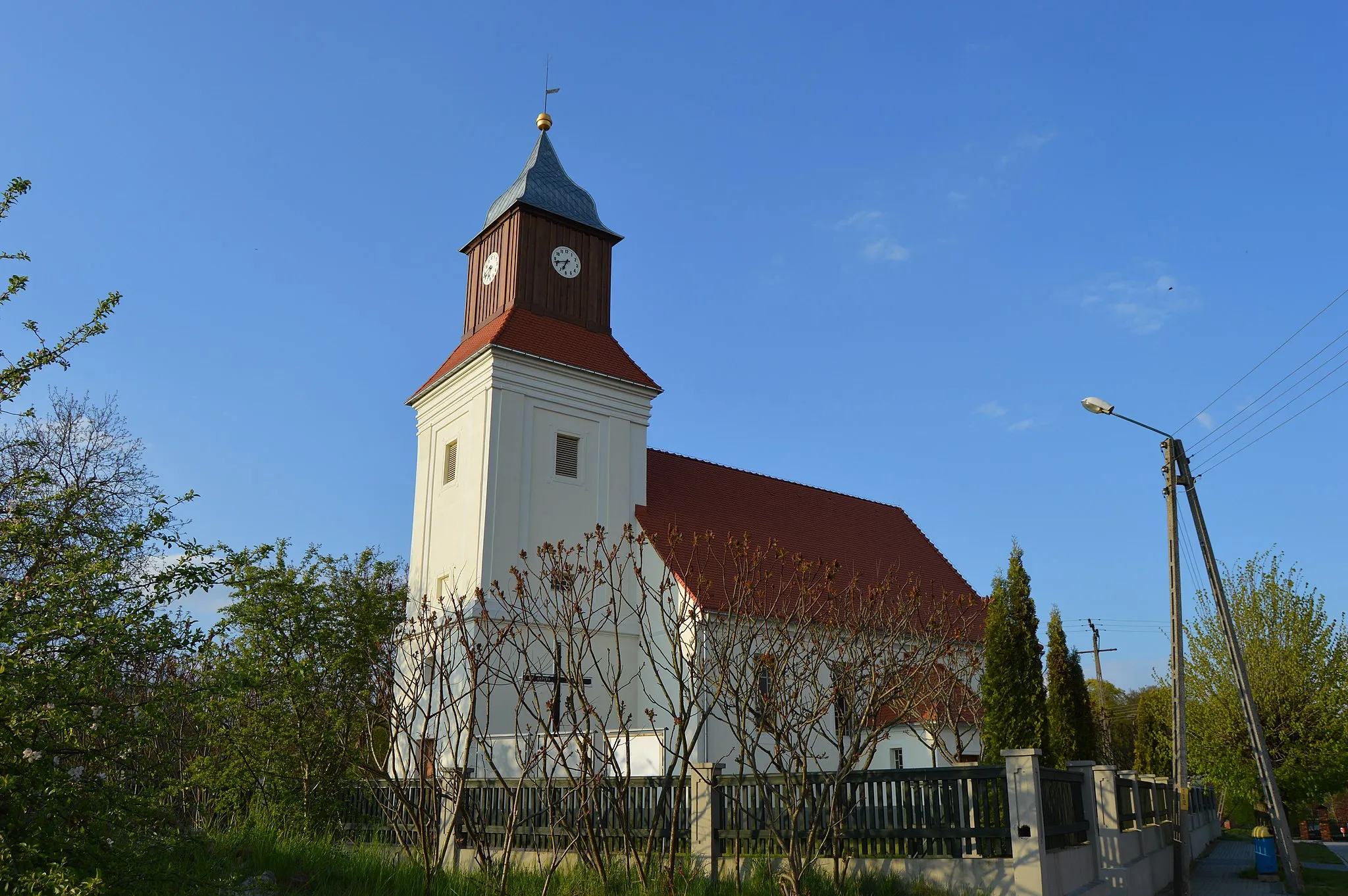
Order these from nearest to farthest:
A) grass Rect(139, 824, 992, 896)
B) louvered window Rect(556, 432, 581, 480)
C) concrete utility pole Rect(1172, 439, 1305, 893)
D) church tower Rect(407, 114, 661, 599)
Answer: grass Rect(139, 824, 992, 896) → concrete utility pole Rect(1172, 439, 1305, 893) → church tower Rect(407, 114, 661, 599) → louvered window Rect(556, 432, 581, 480)

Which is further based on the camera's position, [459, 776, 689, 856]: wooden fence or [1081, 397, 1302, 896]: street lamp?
[1081, 397, 1302, 896]: street lamp

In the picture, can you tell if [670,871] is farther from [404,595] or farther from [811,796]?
[404,595]

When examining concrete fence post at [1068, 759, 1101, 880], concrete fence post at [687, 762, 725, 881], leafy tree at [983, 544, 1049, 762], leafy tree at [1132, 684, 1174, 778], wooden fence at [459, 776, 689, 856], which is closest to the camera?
wooden fence at [459, 776, 689, 856]

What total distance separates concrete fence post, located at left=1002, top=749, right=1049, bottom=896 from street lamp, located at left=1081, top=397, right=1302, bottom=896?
7.52m

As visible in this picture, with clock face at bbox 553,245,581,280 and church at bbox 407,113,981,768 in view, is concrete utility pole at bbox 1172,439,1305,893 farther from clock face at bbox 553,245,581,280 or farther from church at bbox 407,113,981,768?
clock face at bbox 553,245,581,280

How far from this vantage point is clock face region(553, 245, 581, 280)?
2748 cm

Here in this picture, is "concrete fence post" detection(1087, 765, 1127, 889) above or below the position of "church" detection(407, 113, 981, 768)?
below

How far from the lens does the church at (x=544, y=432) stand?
79.4 ft

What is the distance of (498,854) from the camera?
45.2ft

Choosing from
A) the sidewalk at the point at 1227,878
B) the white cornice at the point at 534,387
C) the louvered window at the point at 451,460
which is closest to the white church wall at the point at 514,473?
the white cornice at the point at 534,387

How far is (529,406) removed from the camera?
2505cm

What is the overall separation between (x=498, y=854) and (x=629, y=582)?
12224 mm

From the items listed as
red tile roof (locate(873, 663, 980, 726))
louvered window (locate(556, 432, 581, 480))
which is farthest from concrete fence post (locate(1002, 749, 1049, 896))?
louvered window (locate(556, 432, 581, 480))

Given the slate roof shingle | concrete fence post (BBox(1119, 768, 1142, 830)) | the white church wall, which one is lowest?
concrete fence post (BBox(1119, 768, 1142, 830))
